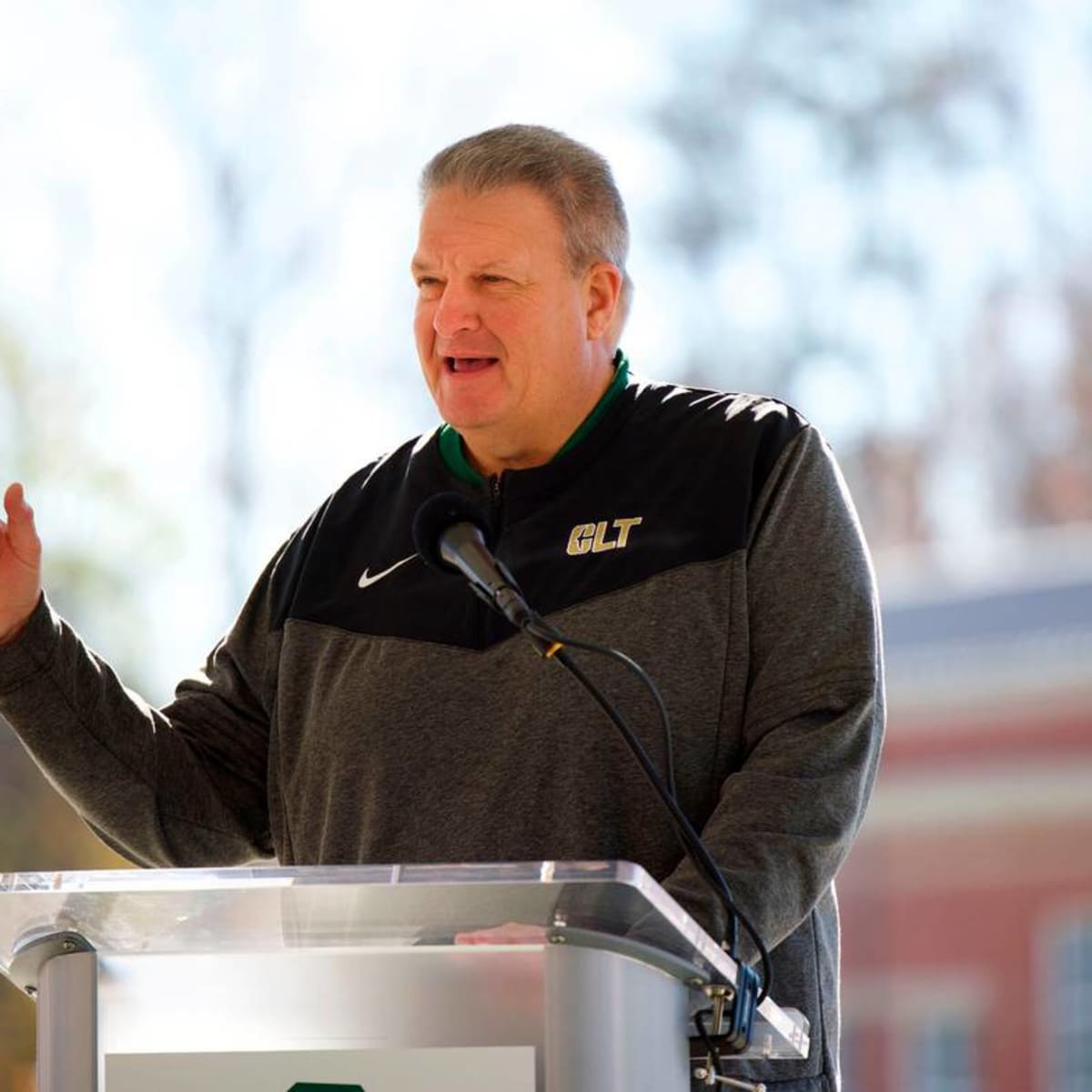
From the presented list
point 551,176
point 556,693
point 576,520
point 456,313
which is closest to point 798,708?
point 556,693

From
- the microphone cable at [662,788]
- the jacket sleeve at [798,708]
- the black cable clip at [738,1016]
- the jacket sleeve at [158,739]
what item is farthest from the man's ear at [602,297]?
the black cable clip at [738,1016]

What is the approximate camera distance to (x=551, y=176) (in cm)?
293

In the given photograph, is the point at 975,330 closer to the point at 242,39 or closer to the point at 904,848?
the point at 904,848

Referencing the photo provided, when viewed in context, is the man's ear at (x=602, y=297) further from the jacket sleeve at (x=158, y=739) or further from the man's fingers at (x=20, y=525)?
the man's fingers at (x=20, y=525)

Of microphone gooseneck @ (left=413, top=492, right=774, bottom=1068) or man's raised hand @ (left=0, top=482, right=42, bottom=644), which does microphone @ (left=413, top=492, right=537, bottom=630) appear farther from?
man's raised hand @ (left=0, top=482, right=42, bottom=644)

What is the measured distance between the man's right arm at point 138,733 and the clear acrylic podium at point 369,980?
0.74 m

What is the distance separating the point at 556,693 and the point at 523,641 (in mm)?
99

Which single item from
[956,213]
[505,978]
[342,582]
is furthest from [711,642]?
[956,213]

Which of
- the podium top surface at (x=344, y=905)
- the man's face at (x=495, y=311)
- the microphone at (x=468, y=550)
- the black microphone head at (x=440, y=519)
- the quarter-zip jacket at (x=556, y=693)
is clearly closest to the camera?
the podium top surface at (x=344, y=905)

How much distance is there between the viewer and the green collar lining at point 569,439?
2.99m

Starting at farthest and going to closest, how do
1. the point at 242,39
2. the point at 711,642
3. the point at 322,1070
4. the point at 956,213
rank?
the point at 956,213 < the point at 242,39 < the point at 711,642 < the point at 322,1070

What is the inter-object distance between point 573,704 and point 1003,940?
14.0 metres

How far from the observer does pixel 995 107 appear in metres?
17.5

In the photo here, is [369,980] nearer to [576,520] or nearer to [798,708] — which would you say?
[798,708]
